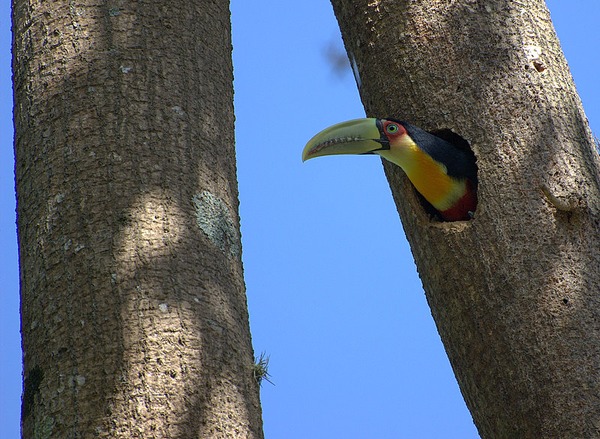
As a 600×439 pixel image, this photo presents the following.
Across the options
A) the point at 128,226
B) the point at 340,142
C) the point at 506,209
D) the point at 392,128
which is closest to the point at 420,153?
the point at 392,128

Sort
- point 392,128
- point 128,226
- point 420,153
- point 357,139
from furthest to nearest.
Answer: point 357,139 → point 420,153 → point 392,128 → point 128,226

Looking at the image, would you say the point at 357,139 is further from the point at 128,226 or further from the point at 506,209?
the point at 128,226

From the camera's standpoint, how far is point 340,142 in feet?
13.8

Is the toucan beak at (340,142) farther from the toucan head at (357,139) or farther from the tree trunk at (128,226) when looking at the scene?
the tree trunk at (128,226)

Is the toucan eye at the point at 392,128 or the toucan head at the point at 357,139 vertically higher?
the toucan head at the point at 357,139

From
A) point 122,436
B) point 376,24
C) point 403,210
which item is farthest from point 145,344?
point 376,24

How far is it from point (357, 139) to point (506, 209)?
970 mm

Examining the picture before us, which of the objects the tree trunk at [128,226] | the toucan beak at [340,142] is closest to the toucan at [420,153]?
the toucan beak at [340,142]

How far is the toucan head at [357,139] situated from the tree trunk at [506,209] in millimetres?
93

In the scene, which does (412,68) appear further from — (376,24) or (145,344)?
(145,344)

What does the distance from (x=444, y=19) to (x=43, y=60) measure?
5.58 feet

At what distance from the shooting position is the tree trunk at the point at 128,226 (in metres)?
2.47

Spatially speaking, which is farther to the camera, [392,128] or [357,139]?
[357,139]

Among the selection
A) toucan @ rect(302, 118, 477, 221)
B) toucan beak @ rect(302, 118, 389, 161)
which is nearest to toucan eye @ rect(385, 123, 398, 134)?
toucan @ rect(302, 118, 477, 221)
